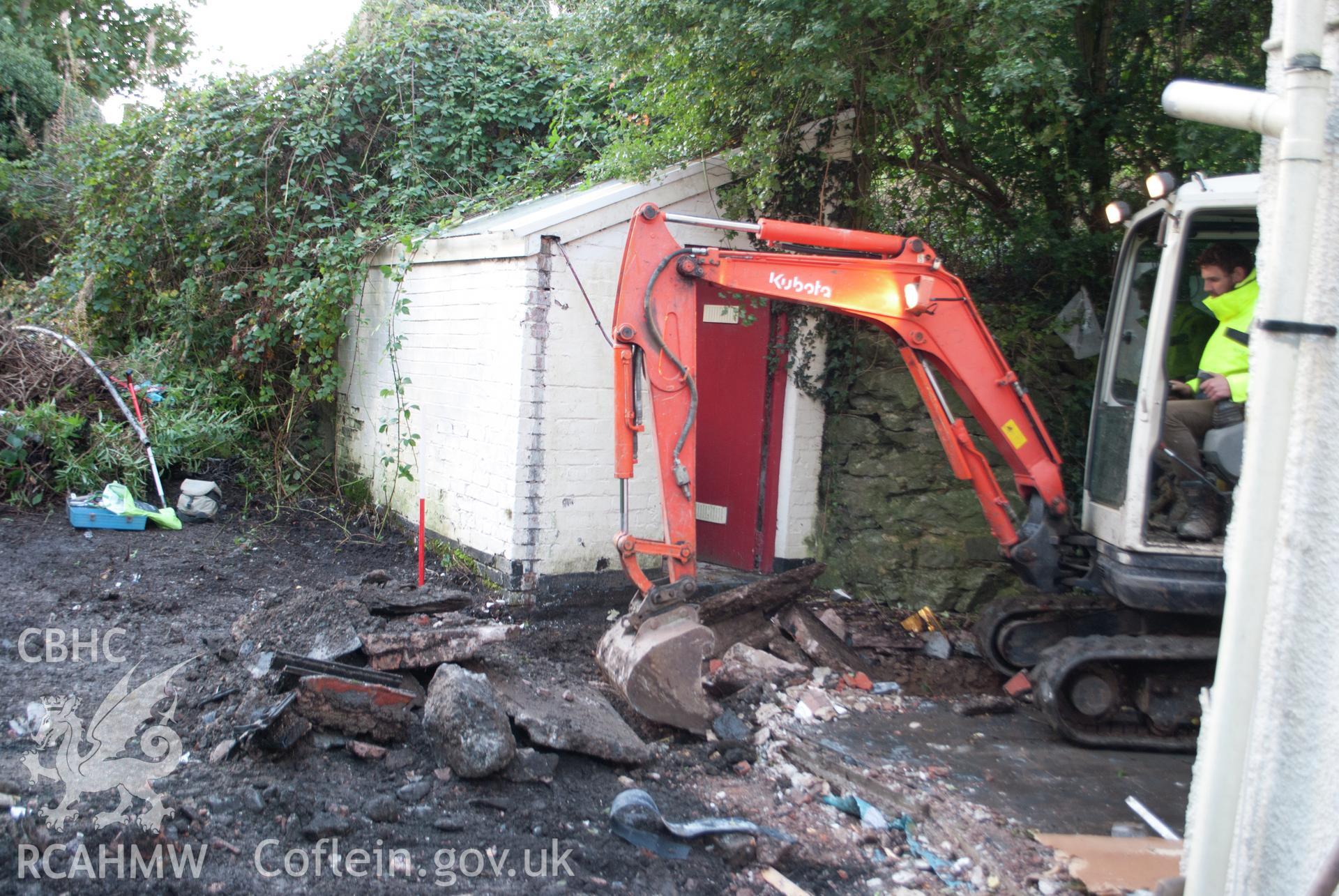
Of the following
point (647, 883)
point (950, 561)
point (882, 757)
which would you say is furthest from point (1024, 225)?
point (647, 883)

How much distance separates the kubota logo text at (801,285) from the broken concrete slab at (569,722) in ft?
7.92

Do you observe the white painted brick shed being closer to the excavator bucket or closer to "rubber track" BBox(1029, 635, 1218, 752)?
the excavator bucket

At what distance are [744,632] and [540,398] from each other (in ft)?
6.82

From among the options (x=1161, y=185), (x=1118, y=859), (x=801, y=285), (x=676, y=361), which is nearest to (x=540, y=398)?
(x=676, y=361)

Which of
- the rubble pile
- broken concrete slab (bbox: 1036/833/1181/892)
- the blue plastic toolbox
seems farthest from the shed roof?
broken concrete slab (bbox: 1036/833/1181/892)

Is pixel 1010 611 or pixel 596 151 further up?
pixel 596 151

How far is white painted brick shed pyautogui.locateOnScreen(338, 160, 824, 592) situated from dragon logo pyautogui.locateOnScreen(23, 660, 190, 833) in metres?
2.49

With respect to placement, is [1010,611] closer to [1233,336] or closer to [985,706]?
[985,706]

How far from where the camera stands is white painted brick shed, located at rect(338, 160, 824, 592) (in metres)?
6.64

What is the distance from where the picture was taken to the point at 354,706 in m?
4.29

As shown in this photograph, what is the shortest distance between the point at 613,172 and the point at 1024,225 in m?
3.01

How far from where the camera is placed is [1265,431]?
222 cm

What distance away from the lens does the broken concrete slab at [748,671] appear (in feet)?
18.2

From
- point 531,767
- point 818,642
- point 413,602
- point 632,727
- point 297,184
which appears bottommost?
point 632,727
